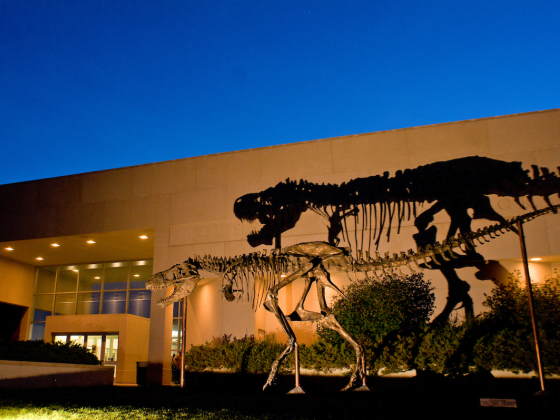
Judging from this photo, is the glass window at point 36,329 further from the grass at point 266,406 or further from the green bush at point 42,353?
the grass at point 266,406

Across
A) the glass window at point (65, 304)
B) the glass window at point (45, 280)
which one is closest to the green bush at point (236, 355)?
the glass window at point (65, 304)

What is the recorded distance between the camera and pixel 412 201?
53.3 ft

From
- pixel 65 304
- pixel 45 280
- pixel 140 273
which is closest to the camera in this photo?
pixel 140 273

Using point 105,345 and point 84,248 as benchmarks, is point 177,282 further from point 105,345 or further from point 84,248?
point 105,345

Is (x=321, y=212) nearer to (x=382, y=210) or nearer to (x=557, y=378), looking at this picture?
(x=382, y=210)

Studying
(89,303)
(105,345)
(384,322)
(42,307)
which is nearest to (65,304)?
(42,307)

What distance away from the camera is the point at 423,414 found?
6.98 metres

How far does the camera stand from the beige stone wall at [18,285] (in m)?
23.6

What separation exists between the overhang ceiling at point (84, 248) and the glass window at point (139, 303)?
193 cm

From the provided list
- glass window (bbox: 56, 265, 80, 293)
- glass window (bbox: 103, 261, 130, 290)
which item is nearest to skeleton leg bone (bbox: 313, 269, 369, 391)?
glass window (bbox: 103, 261, 130, 290)

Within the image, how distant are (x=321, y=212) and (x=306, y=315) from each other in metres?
7.35

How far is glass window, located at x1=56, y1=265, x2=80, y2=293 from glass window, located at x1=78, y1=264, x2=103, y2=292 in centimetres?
42

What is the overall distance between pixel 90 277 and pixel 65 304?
6.93ft

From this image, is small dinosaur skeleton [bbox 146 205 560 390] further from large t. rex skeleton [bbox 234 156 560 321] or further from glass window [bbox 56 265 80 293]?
glass window [bbox 56 265 80 293]
